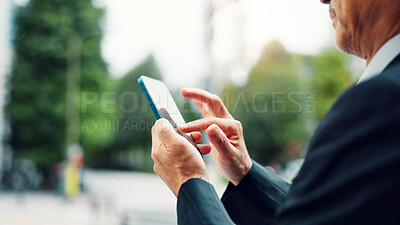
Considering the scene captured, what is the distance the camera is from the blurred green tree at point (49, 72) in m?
14.9

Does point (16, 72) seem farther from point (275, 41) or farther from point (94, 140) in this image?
point (275, 41)

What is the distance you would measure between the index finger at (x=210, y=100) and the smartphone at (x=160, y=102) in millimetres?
82

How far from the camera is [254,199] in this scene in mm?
1189

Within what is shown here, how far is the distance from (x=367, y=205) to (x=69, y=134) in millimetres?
15714

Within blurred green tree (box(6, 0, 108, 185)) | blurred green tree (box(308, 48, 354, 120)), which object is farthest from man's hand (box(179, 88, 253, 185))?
blurred green tree (box(308, 48, 354, 120))

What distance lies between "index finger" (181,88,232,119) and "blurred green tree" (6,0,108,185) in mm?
14361

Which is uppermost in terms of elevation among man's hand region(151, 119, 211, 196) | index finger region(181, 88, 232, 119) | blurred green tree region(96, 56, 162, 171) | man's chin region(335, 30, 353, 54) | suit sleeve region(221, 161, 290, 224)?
man's chin region(335, 30, 353, 54)

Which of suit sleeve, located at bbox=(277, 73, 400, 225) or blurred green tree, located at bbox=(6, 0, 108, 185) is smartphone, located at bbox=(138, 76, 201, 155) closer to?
suit sleeve, located at bbox=(277, 73, 400, 225)

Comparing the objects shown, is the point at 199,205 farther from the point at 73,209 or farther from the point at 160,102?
the point at 73,209

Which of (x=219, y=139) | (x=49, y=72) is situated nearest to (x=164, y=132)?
(x=219, y=139)

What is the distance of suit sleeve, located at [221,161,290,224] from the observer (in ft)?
3.87

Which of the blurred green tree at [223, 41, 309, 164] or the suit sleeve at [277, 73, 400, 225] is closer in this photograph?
the suit sleeve at [277, 73, 400, 225]

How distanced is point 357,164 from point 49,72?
53.1 ft

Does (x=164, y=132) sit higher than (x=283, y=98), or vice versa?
(x=164, y=132)
